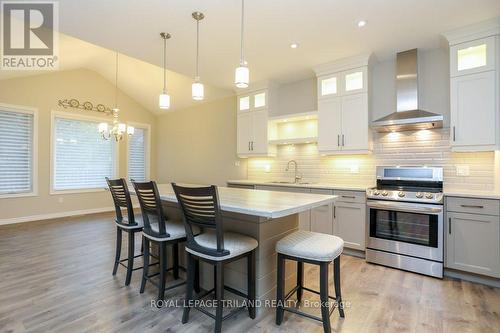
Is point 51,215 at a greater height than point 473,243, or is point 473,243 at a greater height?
point 473,243

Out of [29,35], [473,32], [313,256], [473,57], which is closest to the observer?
[313,256]

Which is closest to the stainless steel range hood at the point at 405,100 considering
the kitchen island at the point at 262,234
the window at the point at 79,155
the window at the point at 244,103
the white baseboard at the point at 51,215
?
the kitchen island at the point at 262,234

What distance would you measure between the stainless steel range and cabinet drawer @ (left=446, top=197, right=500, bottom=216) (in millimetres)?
106

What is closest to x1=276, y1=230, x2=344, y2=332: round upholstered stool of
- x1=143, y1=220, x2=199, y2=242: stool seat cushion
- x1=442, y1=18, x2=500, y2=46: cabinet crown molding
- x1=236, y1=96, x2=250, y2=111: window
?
x1=143, y1=220, x2=199, y2=242: stool seat cushion

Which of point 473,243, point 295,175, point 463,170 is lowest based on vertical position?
point 473,243

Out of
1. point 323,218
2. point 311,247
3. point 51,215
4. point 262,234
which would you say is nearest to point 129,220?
point 262,234

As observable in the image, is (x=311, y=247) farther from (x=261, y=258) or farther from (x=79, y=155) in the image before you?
(x=79, y=155)

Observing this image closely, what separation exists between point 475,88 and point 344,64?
1569 mm

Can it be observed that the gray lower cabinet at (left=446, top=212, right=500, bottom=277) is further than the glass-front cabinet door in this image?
No

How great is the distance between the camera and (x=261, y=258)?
2.15m

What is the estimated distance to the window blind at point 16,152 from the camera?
526 centimetres

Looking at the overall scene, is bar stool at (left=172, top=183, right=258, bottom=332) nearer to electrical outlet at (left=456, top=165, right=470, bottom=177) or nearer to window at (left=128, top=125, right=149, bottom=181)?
electrical outlet at (left=456, top=165, right=470, bottom=177)

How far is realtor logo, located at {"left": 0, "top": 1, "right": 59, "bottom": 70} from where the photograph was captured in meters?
2.74

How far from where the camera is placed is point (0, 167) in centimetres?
523
